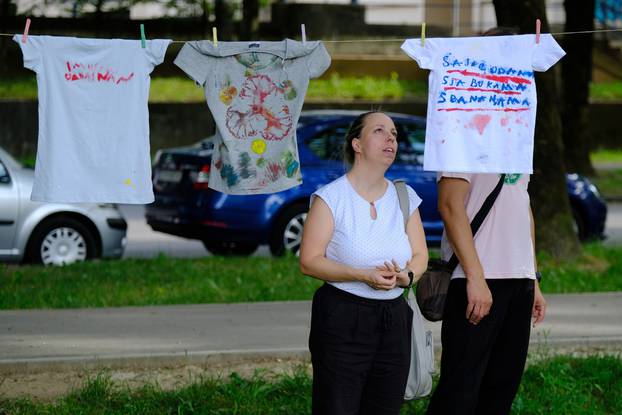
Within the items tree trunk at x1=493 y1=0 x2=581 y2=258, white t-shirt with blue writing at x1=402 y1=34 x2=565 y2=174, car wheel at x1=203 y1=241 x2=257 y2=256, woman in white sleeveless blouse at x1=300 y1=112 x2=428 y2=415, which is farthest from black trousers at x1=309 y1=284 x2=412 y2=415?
car wheel at x1=203 y1=241 x2=257 y2=256

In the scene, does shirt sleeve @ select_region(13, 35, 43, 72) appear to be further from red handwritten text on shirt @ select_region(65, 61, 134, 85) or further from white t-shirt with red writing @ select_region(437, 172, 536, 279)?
white t-shirt with red writing @ select_region(437, 172, 536, 279)

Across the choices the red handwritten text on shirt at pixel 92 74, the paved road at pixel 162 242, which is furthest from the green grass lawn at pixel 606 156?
the red handwritten text on shirt at pixel 92 74

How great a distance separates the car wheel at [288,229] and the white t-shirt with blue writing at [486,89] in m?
7.09

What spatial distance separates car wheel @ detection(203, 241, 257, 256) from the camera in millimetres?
13016

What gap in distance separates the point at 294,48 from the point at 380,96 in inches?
906

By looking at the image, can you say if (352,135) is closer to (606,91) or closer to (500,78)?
(500,78)

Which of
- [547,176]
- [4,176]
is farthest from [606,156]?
[4,176]

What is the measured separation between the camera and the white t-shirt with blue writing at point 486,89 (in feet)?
17.2

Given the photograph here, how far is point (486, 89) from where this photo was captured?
17.4 feet

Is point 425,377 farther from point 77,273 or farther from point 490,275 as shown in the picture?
point 77,273

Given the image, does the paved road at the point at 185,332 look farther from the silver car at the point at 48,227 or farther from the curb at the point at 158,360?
the silver car at the point at 48,227

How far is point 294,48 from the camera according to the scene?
5809 millimetres

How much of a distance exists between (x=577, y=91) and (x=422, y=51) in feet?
58.3

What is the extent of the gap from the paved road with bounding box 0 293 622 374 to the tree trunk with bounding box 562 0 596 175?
44.0 feet
